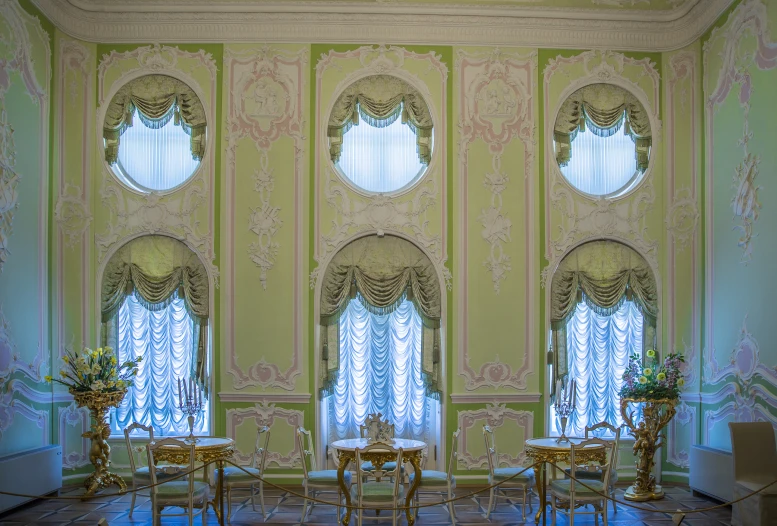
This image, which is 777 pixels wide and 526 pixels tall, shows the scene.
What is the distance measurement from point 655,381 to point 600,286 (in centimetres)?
158

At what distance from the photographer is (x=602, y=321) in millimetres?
11227

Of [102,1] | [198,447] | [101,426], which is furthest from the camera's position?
[102,1]

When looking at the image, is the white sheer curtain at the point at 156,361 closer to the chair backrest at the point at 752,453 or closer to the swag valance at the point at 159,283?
the swag valance at the point at 159,283

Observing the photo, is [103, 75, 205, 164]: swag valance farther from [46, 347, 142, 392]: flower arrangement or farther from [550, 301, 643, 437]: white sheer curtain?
[550, 301, 643, 437]: white sheer curtain

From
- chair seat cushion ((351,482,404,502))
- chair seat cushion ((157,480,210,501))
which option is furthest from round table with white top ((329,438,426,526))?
chair seat cushion ((157,480,210,501))

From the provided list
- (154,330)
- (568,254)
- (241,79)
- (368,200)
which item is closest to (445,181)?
(368,200)

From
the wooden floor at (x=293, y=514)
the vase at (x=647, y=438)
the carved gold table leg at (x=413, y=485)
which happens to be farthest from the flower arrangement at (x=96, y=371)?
the vase at (x=647, y=438)

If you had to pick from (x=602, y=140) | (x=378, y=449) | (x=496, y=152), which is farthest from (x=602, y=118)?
(x=378, y=449)

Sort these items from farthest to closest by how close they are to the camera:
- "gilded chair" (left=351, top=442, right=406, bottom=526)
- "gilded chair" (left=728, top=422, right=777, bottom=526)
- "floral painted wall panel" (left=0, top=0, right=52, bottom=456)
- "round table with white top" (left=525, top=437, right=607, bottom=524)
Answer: "floral painted wall panel" (left=0, top=0, right=52, bottom=456) < "round table with white top" (left=525, top=437, right=607, bottom=524) < "gilded chair" (left=728, top=422, right=777, bottom=526) < "gilded chair" (left=351, top=442, right=406, bottom=526)

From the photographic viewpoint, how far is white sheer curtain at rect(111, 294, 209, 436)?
11055 mm

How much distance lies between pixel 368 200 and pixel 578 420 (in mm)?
4069

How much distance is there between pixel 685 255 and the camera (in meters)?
11.1

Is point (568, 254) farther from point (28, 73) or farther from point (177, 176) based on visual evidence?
point (28, 73)

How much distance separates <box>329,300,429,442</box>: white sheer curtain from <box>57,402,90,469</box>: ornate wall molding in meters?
3.20
